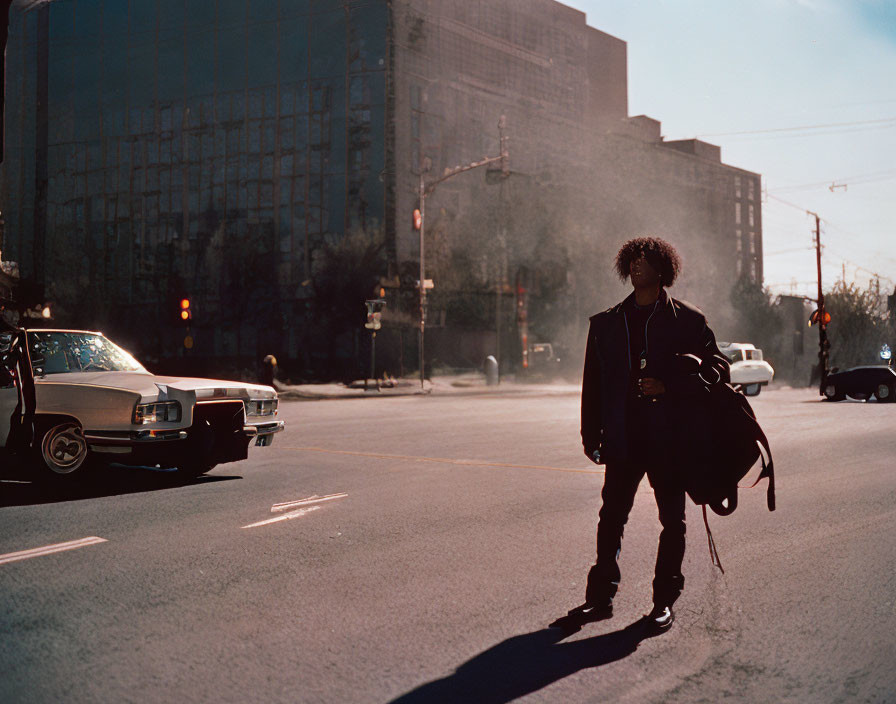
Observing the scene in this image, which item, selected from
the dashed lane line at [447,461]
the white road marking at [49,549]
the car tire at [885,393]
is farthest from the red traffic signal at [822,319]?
the white road marking at [49,549]

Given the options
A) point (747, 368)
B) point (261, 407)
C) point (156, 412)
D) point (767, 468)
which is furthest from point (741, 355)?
point (767, 468)

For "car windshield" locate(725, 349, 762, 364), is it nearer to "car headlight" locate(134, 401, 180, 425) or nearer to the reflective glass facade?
the reflective glass facade

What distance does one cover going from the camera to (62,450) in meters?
8.36

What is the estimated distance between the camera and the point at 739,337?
71.3 metres

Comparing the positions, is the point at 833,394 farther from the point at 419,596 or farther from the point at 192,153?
the point at 192,153

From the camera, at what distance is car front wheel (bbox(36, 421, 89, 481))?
27.0ft

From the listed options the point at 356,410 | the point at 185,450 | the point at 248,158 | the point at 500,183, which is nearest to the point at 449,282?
the point at 500,183

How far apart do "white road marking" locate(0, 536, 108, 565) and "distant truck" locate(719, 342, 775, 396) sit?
28.5 meters

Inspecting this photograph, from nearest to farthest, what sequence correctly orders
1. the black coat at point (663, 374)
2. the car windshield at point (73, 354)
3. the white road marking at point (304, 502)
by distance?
the black coat at point (663, 374) → the white road marking at point (304, 502) → the car windshield at point (73, 354)

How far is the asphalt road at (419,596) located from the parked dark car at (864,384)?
1925 centimetres

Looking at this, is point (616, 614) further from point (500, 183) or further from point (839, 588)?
point (500, 183)

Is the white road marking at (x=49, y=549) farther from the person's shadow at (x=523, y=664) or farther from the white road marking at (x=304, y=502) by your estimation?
the person's shadow at (x=523, y=664)

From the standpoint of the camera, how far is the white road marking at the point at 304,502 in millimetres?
7281

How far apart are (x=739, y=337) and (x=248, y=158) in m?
43.2
